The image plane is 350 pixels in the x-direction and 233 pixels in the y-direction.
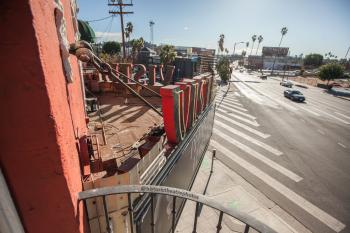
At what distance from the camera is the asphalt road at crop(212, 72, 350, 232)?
281 inches

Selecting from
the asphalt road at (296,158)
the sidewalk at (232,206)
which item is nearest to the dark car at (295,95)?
the asphalt road at (296,158)

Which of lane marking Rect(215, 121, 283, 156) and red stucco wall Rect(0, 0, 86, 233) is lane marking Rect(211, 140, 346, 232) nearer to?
lane marking Rect(215, 121, 283, 156)

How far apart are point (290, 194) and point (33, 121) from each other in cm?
950

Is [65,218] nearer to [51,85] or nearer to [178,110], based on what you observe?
[51,85]

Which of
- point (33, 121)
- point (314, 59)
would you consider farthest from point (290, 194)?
point (314, 59)

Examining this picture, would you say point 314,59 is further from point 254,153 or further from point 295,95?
point 254,153

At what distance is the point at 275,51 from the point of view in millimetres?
103625

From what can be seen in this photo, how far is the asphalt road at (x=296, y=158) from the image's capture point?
7125mm

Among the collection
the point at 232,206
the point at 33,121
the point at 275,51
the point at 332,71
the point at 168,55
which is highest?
the point at 275,51

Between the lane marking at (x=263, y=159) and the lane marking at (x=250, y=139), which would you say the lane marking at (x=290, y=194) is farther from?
the lane marking at (x=250, y=139)

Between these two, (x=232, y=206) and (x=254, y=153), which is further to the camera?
(x=254, y=153)

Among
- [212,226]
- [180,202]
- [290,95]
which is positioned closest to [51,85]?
→ [180,202]

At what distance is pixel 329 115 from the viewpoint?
800 inches

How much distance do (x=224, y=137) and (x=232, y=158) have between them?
2.84m
